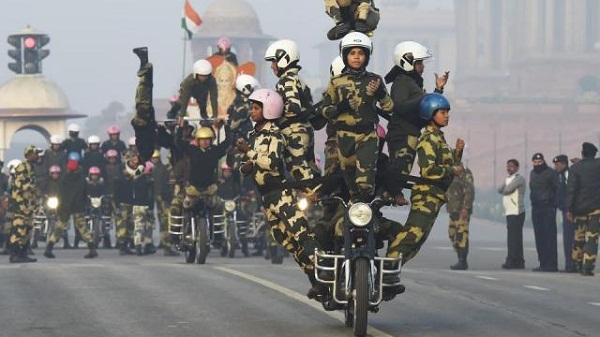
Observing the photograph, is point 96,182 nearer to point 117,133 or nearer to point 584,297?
point 117,133

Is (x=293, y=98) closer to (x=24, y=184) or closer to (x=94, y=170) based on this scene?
(x=24, y=184)

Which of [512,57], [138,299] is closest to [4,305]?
[138,299]

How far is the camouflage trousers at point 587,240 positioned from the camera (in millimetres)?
25422

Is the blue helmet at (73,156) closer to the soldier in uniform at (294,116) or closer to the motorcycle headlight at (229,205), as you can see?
the motorcycle headlight at (229,205)

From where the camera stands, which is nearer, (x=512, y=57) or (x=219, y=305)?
(x=219, y=305)

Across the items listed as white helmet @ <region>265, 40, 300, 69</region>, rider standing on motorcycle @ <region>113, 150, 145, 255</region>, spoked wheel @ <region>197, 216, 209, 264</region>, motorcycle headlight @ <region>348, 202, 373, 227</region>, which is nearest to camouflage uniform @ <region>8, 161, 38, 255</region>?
rider standing on motorcycle @ <region>113, 150, 145, 255</region>

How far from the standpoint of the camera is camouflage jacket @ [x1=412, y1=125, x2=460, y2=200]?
1508cm

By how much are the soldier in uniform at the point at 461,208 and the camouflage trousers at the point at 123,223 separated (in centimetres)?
707

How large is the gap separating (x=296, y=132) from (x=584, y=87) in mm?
156839

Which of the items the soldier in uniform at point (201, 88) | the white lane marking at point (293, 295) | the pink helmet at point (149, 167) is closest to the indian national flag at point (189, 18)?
the pink helmet at point (149, 167)

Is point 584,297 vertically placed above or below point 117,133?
below

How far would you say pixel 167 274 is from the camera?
2083 cm

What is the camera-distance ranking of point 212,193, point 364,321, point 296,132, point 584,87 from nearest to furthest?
point 364,321, point 296,132, point 212,193, point 584,87

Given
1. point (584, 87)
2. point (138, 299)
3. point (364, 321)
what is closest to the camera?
point (364, 321)
